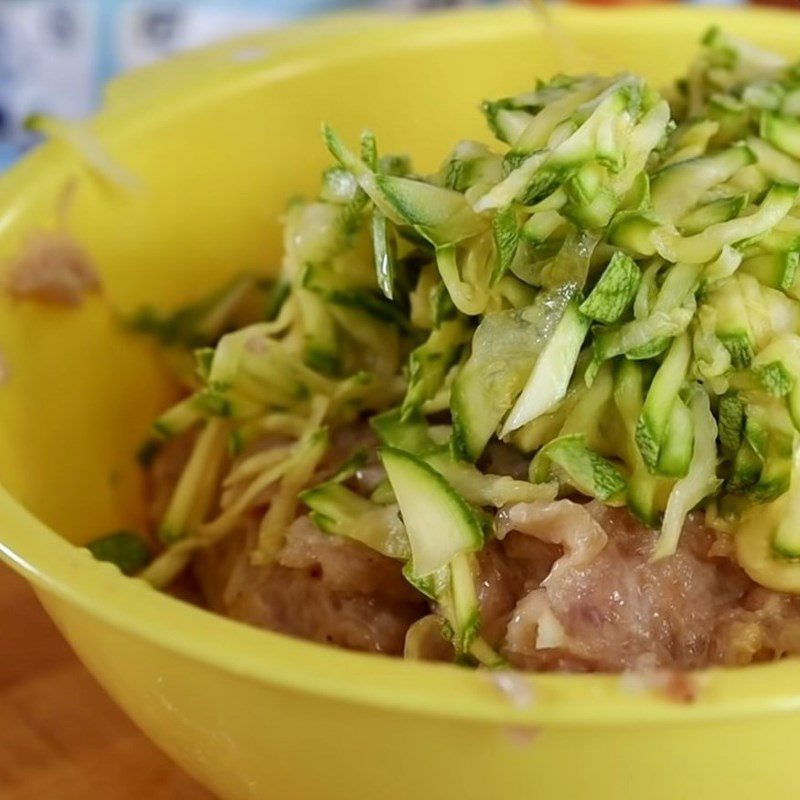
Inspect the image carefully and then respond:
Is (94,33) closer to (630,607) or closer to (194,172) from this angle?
(194,172)

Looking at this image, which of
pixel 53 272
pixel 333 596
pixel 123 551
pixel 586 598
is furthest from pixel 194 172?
pixel 586 598

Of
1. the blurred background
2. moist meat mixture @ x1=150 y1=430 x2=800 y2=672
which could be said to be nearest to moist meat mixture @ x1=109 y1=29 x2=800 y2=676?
moist meat mixture @ x1=150 y1=430 x2=800 y2=672

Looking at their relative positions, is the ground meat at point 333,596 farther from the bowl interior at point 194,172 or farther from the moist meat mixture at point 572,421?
the bowl interior at point 194,172

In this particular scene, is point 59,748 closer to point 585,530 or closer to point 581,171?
point 585,530

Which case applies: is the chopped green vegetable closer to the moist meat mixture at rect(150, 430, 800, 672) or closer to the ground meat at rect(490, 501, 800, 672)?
the moist meat mixture at rect(150, 430, 800, 672)

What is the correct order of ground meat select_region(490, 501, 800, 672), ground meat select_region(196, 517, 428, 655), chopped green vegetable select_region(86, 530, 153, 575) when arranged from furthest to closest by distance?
chopped green vegetable select_region(86, 530, 153, 575), ground meat select_region(196, 517, 428, 655), ground meat select_region(490, 501, 800, 672)

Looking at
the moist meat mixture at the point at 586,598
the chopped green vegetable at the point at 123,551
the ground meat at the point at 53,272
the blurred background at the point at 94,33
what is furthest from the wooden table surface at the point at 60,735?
the blurred background at the point at 94,33
